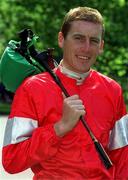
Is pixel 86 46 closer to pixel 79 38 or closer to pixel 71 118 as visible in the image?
pixel 79 38

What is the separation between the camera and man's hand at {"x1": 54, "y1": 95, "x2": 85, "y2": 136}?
299cm

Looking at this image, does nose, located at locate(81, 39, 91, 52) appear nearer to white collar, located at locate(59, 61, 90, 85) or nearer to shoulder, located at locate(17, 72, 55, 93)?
white collar, located at locate(59, 61, 90, 85)

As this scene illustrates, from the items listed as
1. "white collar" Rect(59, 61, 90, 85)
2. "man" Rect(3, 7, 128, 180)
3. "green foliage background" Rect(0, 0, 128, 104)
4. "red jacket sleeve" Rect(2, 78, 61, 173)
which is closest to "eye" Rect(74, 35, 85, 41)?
"man" Rect(3, 7, 128, 180)

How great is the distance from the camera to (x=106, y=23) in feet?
66.6

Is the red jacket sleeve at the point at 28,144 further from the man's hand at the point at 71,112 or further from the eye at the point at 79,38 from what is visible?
the eye at the point at 79,38

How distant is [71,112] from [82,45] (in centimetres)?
55

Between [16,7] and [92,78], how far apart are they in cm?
1849

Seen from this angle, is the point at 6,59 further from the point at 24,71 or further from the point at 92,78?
the point at 92,78

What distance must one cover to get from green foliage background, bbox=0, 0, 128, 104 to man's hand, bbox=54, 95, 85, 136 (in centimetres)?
1621

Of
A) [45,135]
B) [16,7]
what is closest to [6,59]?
[45,135]

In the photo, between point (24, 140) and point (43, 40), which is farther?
point (43, 40)

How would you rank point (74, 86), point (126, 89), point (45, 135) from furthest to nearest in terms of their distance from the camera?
point (126, 89) → point (74, 86) → point (45, 135)

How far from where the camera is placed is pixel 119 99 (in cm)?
351

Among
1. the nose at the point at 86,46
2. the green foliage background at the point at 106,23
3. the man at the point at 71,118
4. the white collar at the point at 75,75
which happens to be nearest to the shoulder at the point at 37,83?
the man at the point at 71,118
